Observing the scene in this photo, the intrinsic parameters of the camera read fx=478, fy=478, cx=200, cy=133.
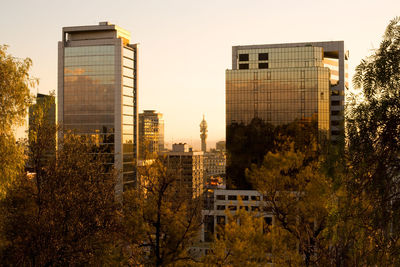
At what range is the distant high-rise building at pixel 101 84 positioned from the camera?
138 metres

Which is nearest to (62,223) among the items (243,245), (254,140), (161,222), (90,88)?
(161,222)

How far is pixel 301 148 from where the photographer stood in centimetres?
10750

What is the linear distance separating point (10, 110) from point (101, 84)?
12517 cm

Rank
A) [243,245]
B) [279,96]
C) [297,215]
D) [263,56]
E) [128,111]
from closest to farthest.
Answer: [243,245], [297,215], [279,96], [263,56], [128,111]

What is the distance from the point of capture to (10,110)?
1836 cm

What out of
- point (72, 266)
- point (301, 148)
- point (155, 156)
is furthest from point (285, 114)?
point (72, 266)

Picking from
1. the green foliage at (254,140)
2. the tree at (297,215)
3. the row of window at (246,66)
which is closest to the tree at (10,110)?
the tree at (297,215)

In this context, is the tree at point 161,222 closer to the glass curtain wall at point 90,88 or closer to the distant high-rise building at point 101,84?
the distant high-rise building at point 101,84

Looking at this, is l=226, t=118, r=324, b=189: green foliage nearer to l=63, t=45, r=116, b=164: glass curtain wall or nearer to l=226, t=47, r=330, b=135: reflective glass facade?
l=226, t=47, r=330, b=135: reflective glass facade

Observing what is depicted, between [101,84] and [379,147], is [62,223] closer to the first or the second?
[379,147]

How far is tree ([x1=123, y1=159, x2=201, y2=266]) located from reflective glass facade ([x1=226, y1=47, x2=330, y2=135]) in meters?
94.9

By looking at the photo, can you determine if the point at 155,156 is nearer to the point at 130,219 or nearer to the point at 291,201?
the point at 130,219

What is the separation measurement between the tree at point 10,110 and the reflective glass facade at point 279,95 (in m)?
102

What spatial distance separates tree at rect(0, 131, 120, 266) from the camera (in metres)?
20.8
